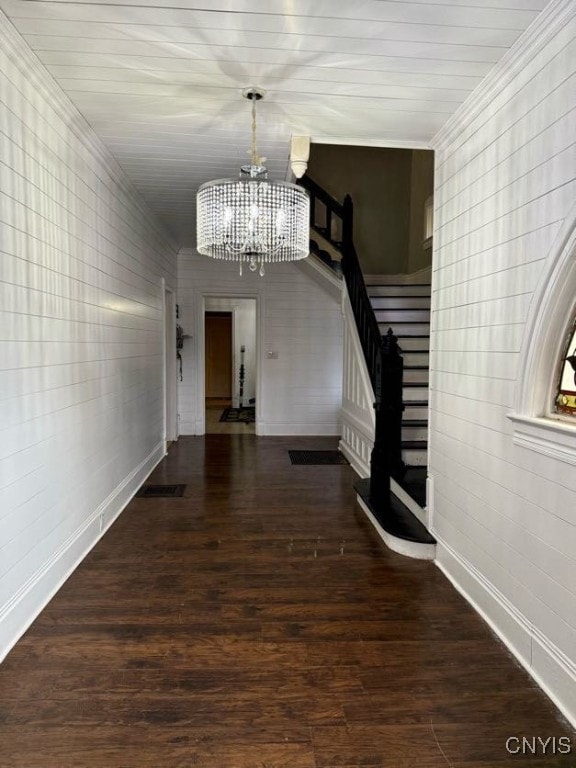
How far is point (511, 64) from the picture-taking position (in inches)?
90.6

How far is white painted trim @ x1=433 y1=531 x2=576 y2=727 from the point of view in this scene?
1909 mm

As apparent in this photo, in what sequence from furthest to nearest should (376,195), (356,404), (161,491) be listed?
(376,195) < (356,404) < (161,491)

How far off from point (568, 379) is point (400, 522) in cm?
181

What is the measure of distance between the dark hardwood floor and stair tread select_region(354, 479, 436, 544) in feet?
0.49

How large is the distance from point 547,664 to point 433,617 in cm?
62

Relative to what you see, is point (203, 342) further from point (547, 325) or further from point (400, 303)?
point (547, 325)

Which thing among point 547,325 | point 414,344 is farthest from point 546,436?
point 414,344

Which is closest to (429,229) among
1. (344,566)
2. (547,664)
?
(344,566)

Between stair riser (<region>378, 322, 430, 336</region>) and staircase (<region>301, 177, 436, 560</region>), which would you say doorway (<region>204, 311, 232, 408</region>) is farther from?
stair riser (<region>378, 322, 430, 336</region>)

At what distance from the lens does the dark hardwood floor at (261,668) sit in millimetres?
1729

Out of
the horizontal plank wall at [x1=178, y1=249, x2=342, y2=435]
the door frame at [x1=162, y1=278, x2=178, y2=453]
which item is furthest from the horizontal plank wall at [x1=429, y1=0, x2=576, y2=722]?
the horizontal plank wall at [x1=178, y1=249, x2=342, y2=435]

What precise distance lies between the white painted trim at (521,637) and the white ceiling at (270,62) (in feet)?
8.15

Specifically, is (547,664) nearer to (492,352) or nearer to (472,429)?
(472,429)

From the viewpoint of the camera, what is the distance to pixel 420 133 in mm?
3184
